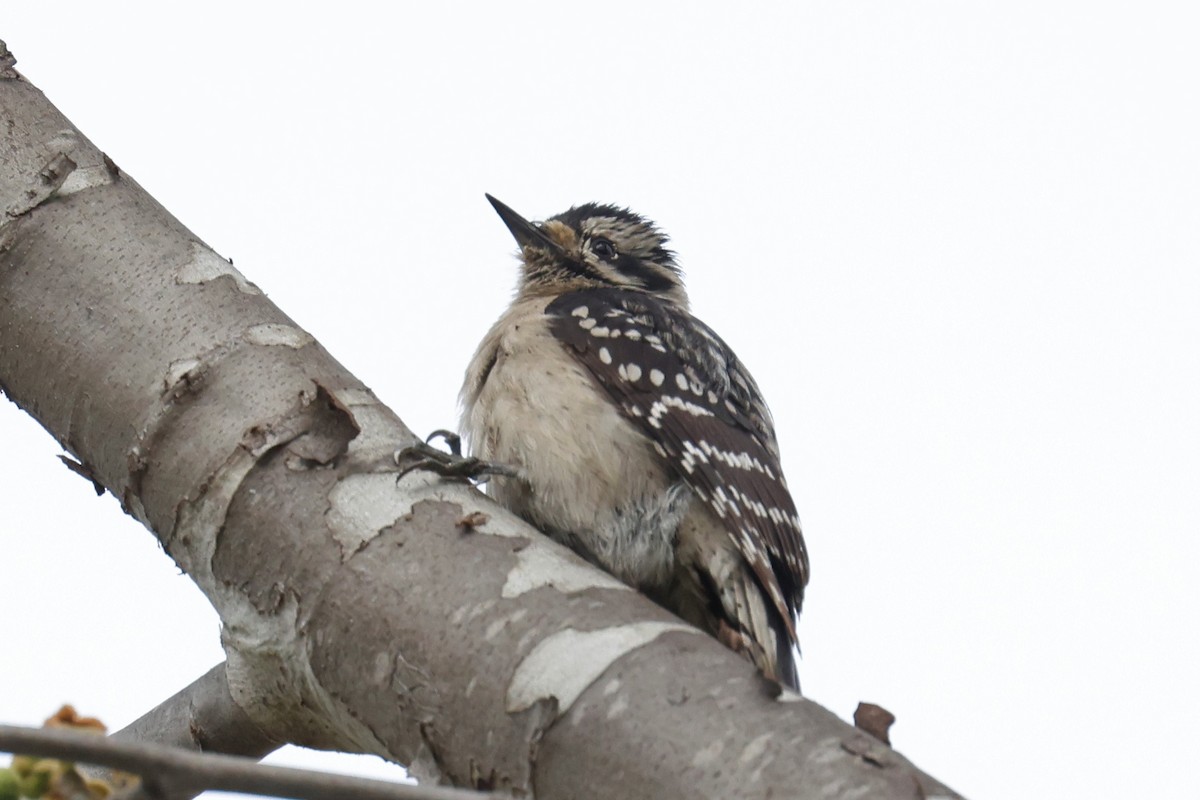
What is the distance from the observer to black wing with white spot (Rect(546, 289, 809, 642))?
156 inches

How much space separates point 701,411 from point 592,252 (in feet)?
5.44

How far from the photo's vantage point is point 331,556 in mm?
2602

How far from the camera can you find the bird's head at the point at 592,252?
575cm

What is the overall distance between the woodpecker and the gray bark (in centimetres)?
80

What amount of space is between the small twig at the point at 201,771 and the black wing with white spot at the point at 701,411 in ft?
8.17

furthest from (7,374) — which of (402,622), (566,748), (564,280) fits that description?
(564,280)

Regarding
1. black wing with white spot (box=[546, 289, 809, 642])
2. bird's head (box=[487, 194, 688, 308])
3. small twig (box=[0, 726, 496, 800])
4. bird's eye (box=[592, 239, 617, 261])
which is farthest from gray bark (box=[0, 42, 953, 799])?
bird's eye (box=[592, 239, 617, 261])

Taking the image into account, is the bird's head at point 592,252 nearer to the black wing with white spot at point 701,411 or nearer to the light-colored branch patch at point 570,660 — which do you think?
the black wing with white spot at point 701,411

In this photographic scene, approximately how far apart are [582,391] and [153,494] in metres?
1.65

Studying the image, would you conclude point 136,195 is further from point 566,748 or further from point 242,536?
point 566,748

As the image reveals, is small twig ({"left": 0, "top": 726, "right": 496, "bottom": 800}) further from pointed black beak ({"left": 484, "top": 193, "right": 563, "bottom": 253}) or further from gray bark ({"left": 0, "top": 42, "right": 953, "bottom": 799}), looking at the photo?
pointed black beak ({"left": 484, "top": 193, "right": 563, "bottom": 253})

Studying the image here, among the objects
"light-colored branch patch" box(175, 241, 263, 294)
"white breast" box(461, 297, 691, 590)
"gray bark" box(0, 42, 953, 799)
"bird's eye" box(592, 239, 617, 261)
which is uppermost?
"bird's eye" box(592, 239, 617, 261)

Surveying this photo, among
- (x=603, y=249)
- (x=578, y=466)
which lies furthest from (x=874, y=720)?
(x=603, y=249)

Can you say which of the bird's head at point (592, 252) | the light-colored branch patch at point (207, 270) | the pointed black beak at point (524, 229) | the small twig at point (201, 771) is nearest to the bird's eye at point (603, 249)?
the bird's head at point (592, 252)
